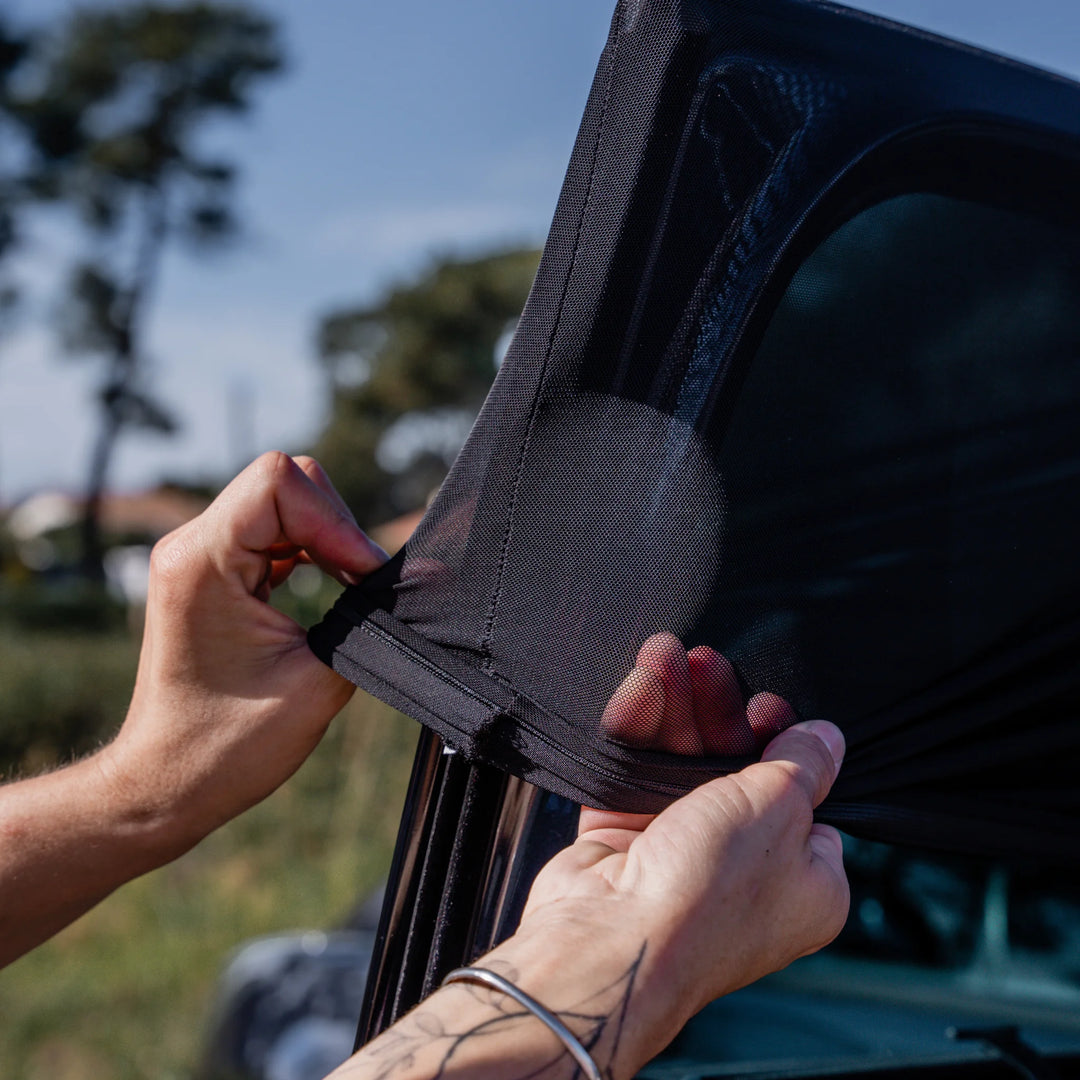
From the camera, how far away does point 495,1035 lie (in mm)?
1009

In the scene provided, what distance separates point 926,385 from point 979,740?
1.41ft

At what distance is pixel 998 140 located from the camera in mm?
1300

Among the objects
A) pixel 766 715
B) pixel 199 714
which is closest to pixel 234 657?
pixel 199 714

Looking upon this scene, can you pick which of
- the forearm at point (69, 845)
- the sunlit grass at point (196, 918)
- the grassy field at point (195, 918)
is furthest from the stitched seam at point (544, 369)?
the grassy field at point (195, 918)

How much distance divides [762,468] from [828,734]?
301 mm

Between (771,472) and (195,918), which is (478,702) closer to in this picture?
(771,472)

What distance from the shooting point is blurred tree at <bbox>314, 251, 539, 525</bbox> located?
25358mm

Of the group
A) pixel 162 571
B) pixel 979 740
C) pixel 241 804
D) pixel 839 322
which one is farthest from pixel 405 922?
pixel 839 322

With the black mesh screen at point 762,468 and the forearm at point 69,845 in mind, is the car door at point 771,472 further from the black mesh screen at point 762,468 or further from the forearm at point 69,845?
the forearm at point 69,845

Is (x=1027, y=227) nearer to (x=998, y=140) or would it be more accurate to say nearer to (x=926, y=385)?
(x=998, y=140)

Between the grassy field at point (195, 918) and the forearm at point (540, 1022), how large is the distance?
3925mm

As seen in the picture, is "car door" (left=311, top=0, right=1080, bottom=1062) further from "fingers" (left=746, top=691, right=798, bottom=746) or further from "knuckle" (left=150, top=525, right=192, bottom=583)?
"knuckle" (left=150, top=525, right=192, bottom=583)

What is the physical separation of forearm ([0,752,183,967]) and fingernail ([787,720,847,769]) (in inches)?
36.1

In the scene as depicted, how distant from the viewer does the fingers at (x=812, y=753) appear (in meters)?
1.19
